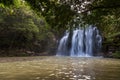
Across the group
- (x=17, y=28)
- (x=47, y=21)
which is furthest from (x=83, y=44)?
Answer: (x=47, y=21)

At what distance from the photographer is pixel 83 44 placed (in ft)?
123

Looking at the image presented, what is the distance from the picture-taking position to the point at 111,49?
34.5 metres

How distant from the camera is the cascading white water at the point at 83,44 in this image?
120ft

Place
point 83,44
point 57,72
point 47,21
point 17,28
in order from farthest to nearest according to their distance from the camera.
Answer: point 83,44, point 17,28, point 57,72, point 47,21

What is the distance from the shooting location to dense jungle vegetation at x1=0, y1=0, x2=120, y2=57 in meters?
10.7

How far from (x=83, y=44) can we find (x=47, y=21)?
26.5 metres

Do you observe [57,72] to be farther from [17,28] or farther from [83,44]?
[83,44]

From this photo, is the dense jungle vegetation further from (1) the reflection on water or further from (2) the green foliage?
(1) the reflection on water

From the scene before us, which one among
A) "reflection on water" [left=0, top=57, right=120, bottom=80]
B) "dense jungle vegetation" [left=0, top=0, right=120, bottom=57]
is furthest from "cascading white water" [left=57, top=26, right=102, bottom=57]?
"reflection on water" [left=0, top=57, right=120, bottom=80]

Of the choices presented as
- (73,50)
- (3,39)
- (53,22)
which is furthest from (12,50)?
(53,22)

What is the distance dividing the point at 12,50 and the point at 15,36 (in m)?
2.01

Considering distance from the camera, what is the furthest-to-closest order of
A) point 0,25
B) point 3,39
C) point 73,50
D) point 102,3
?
point 73,50 < point 3,39 < point 0,25 < point 102,3

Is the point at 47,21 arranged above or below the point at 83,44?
above

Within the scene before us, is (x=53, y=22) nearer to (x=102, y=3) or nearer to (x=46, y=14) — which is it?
(x=46, y=14)
